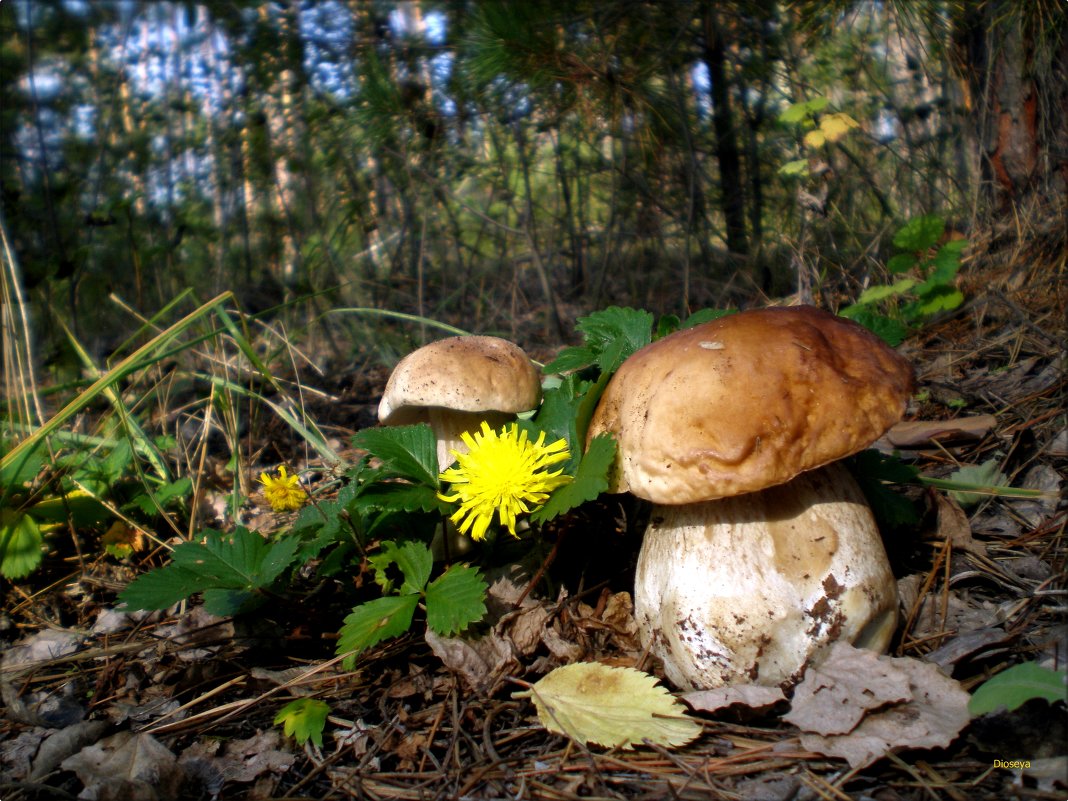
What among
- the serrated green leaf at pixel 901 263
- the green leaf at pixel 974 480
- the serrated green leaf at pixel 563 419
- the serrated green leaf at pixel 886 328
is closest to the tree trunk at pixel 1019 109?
the serrated green leaf at pixel 901 263

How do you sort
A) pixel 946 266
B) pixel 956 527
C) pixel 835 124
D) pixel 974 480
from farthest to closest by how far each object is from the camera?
pixel 835 124, pixel 946 266, pixel 974 480, pixel 956 527

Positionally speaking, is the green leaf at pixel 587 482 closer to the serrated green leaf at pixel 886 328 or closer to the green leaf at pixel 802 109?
the serrated green leaf at pixel 886 328

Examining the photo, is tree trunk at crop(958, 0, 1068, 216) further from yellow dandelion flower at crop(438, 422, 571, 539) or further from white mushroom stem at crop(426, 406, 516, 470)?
yellow dandelion flower at crop(438, 422, 571, 539)

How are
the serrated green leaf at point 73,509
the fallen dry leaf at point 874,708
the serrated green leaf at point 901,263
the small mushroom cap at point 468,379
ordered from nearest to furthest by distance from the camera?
1. the fallen dry leaf at point 874,708
2. the small mushroom cap at point 468,379
3. the serrated green leaf at point 73,509
4. the serrated green leaf at point 901,263

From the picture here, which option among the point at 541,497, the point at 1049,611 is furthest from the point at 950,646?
the point at 541,497

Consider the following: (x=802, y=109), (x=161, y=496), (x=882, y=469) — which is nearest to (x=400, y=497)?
(x=882, y=469)

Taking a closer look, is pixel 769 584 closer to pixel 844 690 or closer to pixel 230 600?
pixel 844 690
